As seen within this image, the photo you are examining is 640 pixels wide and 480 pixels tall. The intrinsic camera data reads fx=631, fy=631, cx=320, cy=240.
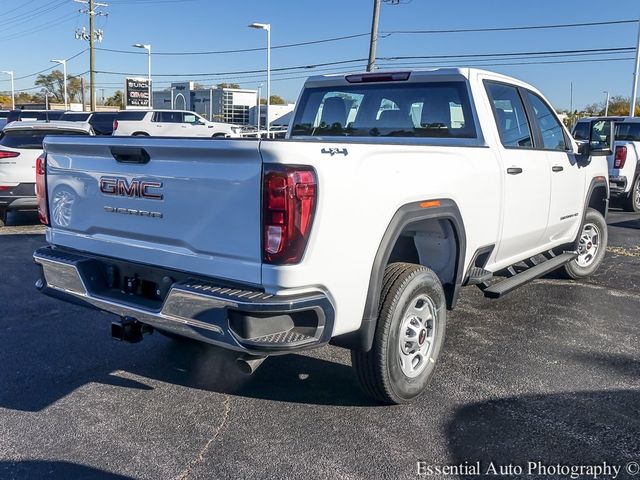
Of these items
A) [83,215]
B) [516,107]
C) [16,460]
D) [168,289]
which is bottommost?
[16,460]

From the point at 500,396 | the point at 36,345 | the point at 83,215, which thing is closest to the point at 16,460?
the point at 83,215

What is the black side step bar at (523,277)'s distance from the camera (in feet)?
15.6

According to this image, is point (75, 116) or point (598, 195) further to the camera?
point (75, 116)

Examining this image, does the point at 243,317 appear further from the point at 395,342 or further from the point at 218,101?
the point at 218,101

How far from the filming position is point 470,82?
4801 mm

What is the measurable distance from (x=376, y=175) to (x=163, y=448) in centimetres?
186

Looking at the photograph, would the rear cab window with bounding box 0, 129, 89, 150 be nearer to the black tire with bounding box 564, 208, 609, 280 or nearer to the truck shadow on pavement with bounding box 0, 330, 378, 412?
the truck shadow on pavement with bounding box 0, 330, 378, 412

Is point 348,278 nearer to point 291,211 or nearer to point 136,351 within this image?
point 291,211

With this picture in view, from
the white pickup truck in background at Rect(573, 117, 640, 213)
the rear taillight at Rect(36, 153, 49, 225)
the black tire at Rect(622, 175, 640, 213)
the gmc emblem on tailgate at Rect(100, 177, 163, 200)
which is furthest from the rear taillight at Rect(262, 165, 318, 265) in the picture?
the black tire at Rect(622, 175, 640, 213)

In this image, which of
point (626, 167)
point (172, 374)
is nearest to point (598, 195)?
point (172, 374)

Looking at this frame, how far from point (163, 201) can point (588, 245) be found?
5504 mm

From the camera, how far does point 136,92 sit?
44312 mm

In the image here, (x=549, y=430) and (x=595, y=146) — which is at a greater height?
(x=595, y=146)

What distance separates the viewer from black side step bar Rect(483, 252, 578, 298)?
4.74m
